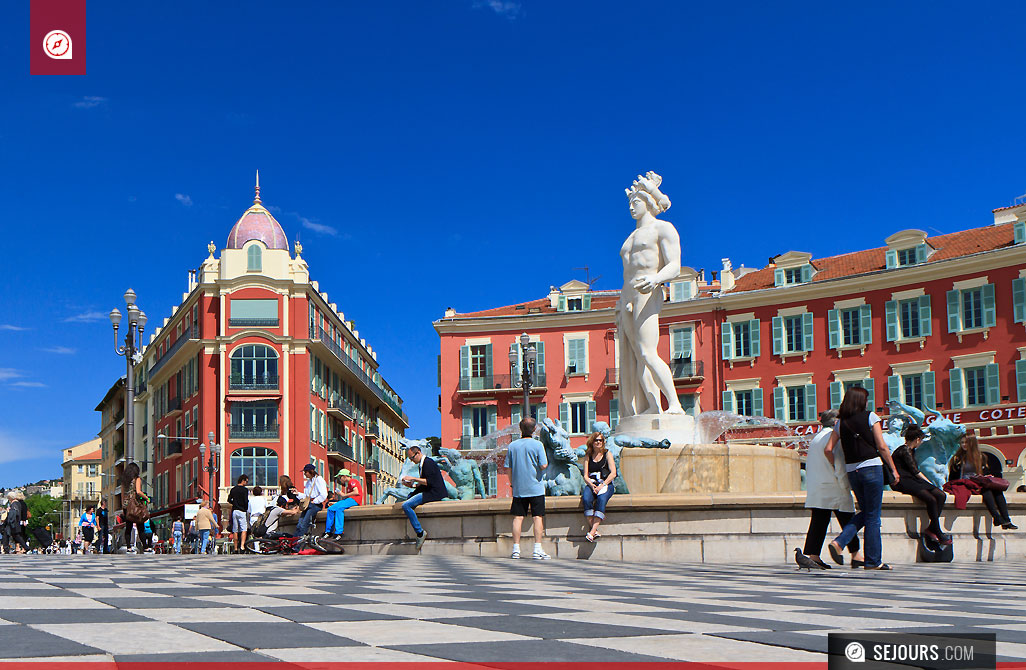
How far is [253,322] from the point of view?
59.5 metres

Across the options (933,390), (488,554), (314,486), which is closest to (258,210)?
(933,390)

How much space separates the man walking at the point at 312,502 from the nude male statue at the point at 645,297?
15.1 feet

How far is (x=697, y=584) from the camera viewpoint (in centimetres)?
793

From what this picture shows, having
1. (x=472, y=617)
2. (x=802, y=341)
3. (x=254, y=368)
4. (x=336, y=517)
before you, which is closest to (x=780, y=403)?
(x=802, y=341)

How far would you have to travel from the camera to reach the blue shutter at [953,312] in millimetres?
46062

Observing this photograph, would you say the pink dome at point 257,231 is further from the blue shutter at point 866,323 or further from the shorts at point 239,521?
the shorts at point 239,521

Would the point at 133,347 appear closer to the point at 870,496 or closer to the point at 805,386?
the point at 870,496

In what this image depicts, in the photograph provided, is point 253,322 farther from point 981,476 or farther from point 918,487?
point 918,487

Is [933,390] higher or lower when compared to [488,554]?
higher

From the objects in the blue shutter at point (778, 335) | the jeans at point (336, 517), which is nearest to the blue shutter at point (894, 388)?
the blue shutter at point (778, 335)

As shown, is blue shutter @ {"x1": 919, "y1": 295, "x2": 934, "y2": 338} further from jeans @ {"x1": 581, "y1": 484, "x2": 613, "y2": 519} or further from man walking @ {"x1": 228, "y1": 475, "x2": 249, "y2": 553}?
jeans @ {"x1": 581, "y1": 484, "x2": 613, "y2": 519}

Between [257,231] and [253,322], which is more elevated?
[257,231]

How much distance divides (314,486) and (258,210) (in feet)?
154

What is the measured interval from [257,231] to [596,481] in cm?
5039
